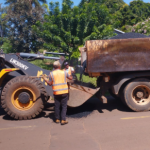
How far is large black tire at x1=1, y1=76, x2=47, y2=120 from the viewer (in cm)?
527

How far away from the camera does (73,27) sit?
434 inches

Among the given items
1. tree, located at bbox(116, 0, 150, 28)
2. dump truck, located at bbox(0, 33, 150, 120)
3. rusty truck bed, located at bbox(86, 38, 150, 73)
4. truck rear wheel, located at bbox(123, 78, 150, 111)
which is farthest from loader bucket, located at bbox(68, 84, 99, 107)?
tree, located at bbox(116, 0, 150, 28)

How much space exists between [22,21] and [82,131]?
14992 millimetres

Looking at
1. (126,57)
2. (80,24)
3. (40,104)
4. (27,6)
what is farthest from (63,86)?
(27,6)

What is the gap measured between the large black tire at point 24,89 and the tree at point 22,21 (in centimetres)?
1202

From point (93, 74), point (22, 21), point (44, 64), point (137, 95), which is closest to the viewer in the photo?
point (93, 74)

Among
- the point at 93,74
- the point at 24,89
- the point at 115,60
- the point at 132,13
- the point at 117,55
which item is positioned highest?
the point at 132,13

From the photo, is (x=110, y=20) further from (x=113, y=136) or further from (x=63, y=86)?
(x=113, y=136)

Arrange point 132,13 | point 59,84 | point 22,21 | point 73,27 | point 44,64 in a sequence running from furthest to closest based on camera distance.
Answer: point 132,13 → point 22,21 → point 44,64 → point 73,27 → point 59,84

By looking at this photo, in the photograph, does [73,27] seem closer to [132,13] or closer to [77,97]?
[77,97]

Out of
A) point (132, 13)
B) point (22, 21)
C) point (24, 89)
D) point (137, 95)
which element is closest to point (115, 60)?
point (137, 95)

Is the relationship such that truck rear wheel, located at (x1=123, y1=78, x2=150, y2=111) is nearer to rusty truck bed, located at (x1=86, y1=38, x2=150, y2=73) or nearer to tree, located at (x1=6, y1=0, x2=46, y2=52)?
rusty truck bed, located at (x1=86, y1=38, x2=150, y2=73)

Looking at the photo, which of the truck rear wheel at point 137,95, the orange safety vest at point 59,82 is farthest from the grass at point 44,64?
the truck rear wheel at point 137,95

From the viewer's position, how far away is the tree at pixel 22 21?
17.1 meters
